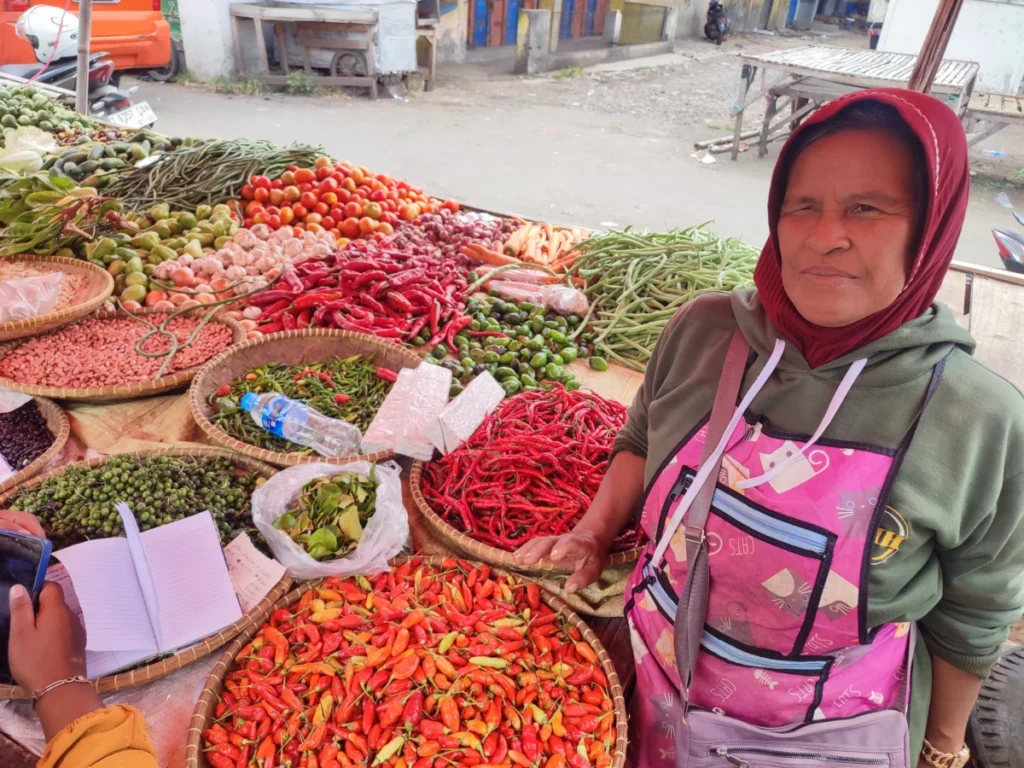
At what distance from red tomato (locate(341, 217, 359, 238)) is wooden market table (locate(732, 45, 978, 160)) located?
569cm

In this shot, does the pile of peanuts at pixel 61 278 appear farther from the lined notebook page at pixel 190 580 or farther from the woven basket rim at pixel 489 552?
the woven basket rim at pixel 489 552

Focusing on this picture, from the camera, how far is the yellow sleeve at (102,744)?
1.27m

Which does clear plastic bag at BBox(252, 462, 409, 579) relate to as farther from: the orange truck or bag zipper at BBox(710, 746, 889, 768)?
the orange truck

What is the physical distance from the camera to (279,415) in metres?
2.44

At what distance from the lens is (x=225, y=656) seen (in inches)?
65.8

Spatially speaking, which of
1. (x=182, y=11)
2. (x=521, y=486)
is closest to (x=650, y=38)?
(x=182, y=11)

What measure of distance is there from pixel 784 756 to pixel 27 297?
3.25 m

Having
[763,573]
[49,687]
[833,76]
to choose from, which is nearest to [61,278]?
[49,687]

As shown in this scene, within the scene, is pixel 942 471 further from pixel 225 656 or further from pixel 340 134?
pixel 340 134

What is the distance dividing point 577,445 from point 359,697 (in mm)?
1036

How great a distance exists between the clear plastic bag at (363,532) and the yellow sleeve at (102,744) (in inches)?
22.2

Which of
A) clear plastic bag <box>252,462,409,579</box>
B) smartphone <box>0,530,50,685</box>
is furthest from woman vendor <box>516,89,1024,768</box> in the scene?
smartphone <box>0,530,50,685</box>

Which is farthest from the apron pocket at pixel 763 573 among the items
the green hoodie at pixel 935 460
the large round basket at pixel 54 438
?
the large round basket at pixel 54 438

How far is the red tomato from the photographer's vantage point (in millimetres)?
4215
